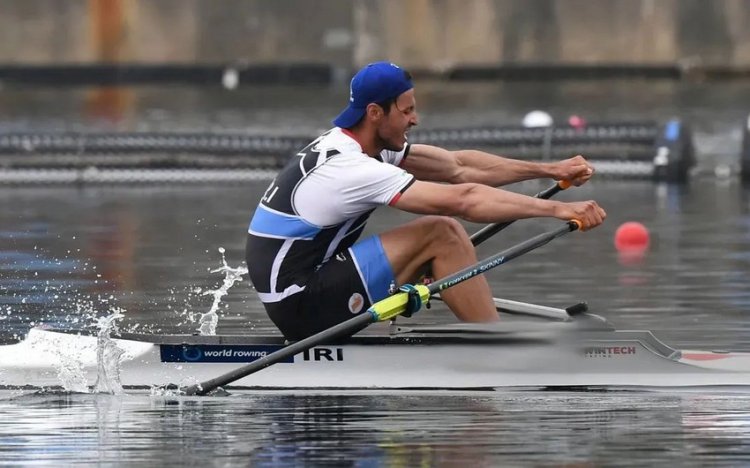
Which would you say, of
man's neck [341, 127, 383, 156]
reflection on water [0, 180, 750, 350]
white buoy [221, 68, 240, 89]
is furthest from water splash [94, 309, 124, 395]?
white buoy [221, 68, 240, 89]

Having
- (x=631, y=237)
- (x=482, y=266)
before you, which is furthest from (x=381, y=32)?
(x=482, y=266)

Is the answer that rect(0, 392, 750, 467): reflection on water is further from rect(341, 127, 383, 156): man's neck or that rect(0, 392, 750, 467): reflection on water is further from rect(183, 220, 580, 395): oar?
rect(341, 127, 383, 156): man's neck

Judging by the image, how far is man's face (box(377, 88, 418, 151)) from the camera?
343 inches

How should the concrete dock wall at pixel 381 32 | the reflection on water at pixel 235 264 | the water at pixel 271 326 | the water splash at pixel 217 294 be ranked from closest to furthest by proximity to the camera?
1. the water at pixel 271 326
2. the water splash at pixel 217 294
3. the reflection on water at pixel 235 264
4. the concrete dock wall at pixel 381 32

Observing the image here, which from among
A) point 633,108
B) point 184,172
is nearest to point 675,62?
point 633,108

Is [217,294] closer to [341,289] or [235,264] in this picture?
[235,264]

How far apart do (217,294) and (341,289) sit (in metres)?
3.08

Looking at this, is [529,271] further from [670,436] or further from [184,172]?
[184,172]

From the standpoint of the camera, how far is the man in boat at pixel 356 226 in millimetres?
8547

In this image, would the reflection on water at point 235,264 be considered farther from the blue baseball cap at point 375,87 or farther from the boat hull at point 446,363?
the blue baseball cap at point 375,87

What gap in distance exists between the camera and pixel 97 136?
67.7 feet

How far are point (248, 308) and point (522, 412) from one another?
3.71m

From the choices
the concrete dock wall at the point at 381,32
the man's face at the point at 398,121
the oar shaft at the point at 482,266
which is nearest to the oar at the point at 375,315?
the oar shaft at the point at 482,266

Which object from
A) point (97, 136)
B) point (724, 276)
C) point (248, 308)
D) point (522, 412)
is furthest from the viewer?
point (97, 136)
